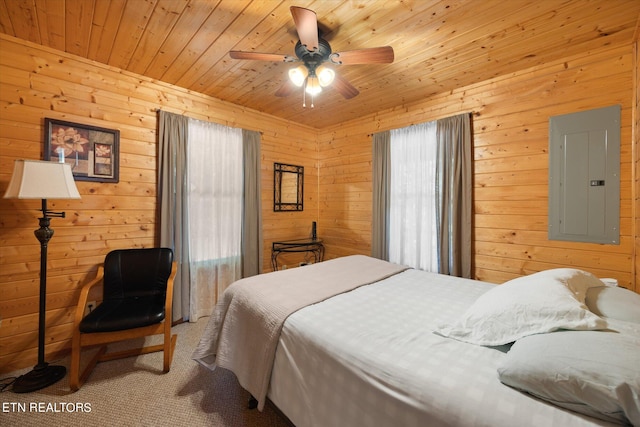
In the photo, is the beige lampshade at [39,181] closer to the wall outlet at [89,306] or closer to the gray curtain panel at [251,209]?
the wall outlet at [89,306]

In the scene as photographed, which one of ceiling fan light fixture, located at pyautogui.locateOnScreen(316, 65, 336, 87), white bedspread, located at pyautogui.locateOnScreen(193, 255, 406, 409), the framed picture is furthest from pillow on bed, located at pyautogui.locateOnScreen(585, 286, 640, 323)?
the framed picture

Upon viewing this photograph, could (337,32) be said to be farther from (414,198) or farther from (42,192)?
(42,192)

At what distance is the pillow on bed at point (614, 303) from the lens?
1137 mm

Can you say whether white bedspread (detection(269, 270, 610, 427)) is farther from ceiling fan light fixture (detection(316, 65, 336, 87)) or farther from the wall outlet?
the wall outlet

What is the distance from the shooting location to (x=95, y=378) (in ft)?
6.47

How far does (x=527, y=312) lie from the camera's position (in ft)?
3.65

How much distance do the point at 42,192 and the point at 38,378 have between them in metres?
1.34

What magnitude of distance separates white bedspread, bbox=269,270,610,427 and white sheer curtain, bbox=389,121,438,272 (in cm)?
156

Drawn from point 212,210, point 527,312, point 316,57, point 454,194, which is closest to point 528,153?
point 454,194

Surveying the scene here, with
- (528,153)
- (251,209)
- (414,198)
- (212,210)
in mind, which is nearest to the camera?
(528,153)

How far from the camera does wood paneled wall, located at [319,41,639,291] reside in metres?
2.09

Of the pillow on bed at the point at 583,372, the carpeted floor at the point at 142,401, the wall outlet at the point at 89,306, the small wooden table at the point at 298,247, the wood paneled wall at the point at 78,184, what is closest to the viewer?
the pillow on bed at the point at 583,372

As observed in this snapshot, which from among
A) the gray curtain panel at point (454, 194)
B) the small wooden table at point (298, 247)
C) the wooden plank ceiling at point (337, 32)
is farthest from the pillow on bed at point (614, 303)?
the small wooden table at point (298, 247)

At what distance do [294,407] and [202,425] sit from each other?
74cm
